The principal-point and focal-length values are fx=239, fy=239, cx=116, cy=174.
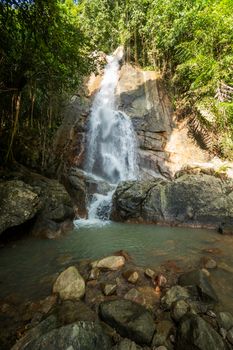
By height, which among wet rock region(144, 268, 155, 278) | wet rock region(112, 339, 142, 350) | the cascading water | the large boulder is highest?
the cascading water

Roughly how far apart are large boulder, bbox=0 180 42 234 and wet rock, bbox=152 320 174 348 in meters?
4.04

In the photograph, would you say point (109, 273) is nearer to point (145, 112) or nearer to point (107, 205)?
point (107, 205)

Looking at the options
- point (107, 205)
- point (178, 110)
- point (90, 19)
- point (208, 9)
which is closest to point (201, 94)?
point (178, 110)

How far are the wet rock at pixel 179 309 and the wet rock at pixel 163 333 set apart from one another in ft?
0.34

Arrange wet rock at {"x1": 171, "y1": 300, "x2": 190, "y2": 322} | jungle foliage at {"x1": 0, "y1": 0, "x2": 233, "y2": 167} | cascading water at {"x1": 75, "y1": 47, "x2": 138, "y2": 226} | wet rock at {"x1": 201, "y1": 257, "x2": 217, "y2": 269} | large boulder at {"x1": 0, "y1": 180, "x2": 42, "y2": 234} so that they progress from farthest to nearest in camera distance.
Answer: cascading water at {"x1": 75, "y1": 47, "x2": 138, "y2": 226} → jungle foliage at {"x1": 0, "y1": 0, "x2": 233, "y2": 167} → large boulder at {"x1": 0, "y1": 180, "x2": 42, "y2": 234} → wet rock at {"x1": 201, "y1": 257, "x2": 217, "y2": 269} → wet rock at {"x1": 171, "y1": 300, "x2": 190, "y2": 322}

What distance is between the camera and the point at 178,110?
16.3 meters

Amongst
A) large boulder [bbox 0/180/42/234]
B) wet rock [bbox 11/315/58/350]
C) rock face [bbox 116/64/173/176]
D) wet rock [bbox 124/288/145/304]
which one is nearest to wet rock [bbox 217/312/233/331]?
wet rock [bbox 124/288/145/304]

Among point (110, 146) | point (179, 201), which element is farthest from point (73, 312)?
point (110, 146)

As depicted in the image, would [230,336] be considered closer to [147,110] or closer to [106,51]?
[147,110]

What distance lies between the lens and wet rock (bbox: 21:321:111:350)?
2.30 m

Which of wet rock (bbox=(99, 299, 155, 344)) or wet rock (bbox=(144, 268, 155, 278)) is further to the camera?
wet rock (bbox=(144, 268, 155, 278))

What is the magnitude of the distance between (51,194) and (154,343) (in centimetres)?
529

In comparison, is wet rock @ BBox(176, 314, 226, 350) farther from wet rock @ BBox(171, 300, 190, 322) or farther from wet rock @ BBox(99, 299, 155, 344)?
wet rock @ BBox(99, 299, 155, 344)

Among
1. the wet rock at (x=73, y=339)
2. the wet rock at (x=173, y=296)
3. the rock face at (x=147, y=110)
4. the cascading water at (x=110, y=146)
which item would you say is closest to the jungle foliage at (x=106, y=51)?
the rock face at (x=147, y=110)
